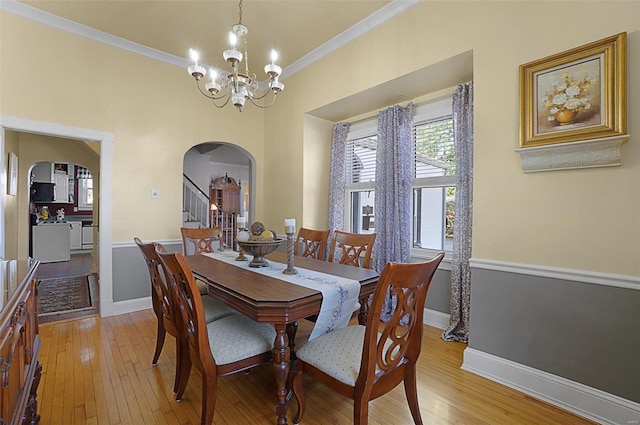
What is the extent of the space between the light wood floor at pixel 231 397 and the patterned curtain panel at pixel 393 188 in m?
1.05

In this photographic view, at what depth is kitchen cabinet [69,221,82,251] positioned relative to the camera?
8.00 meters

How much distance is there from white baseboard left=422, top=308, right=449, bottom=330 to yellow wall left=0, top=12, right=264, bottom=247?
127 inches

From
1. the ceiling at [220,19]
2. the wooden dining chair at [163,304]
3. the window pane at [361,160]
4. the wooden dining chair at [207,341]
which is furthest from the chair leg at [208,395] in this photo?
the ceiling at [220,19]

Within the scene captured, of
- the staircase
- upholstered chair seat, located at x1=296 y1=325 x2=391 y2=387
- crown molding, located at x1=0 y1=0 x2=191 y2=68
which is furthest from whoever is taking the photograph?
the staircase

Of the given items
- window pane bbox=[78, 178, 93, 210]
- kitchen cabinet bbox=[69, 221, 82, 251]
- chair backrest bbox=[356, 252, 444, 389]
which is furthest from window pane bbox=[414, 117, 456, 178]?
window pane bbox=[78, 178, 93, 210]

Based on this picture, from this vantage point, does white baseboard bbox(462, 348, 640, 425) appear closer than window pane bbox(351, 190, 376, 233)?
Yes

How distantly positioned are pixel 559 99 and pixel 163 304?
286 centimetres

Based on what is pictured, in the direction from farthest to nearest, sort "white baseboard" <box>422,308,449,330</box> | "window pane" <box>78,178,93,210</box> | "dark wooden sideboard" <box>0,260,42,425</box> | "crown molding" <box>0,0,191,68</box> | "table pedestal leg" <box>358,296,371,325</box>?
1. "window pane" <box>78,178,93,210</box>
2. "white baseboard" <box>422,308,449,330</box>
3. "crown molding" <box>0,0,191,68</box>
4. "table pedestal leg" <box>358,296,371,325</box>
5. "dark wooden sideboard" <box>0,260,42,425</box>

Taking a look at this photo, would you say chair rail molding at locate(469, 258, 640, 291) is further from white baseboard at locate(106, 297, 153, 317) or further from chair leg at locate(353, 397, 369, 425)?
white baseboard at locate(106, 297, 153, 317)

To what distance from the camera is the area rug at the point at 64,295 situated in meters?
3.56

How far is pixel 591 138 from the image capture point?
172 cm

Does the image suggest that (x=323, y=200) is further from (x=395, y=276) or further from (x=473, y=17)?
(x=395, y=276)

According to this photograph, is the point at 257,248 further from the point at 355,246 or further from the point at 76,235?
the point at 76,235

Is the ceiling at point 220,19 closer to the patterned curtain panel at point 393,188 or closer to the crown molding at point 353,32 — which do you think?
the crown molding at point 353,32
